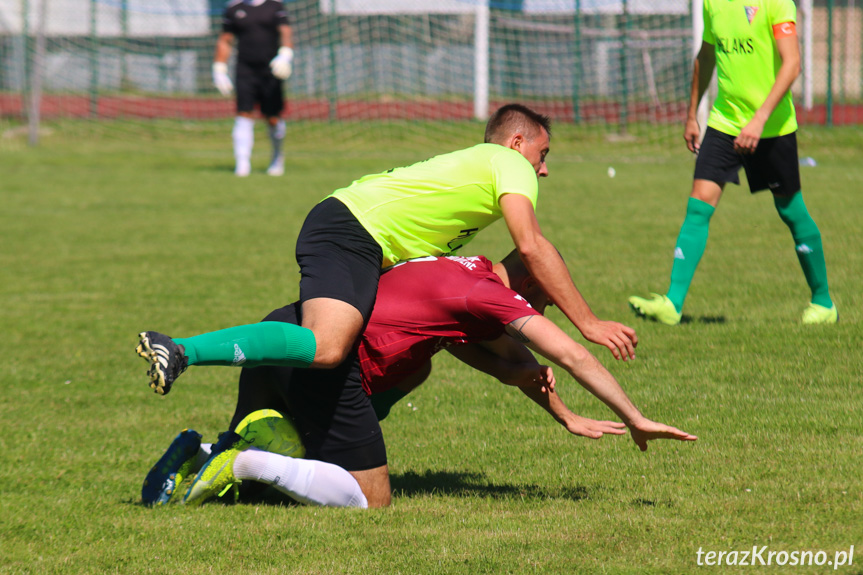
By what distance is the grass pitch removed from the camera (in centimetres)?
320

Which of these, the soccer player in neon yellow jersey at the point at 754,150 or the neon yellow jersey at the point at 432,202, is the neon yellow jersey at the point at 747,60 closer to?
the soccer player in neon yellow jersey at the point at 754,150

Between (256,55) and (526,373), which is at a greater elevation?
(256,55)

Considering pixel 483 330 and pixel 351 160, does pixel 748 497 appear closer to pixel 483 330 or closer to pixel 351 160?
pixel 483 330

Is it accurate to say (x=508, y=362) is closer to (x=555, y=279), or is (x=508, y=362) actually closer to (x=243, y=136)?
(x=555, y=279)

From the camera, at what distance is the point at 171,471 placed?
12.4ft

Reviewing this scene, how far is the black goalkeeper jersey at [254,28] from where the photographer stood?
587 inches

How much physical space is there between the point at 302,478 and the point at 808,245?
12.4 ft

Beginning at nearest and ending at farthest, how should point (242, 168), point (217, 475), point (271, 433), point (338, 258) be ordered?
point (217, 475), point (271, 433), point (338, 258), point (242, 168)

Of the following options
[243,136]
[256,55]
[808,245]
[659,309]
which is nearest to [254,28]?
[256,55]

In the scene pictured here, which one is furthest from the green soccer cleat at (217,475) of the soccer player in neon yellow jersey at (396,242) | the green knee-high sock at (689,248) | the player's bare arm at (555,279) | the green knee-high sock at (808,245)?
the green knee-high sock at (808,245)

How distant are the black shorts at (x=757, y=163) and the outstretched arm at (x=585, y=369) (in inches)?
113

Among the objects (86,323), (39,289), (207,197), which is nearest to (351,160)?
(207,197)

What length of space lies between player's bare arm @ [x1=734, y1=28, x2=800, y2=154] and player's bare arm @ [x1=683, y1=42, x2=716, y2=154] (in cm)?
51

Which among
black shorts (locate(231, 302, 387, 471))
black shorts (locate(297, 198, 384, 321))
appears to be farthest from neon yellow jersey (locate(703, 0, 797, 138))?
black shorts (locate(231, 302, 387, 471))
